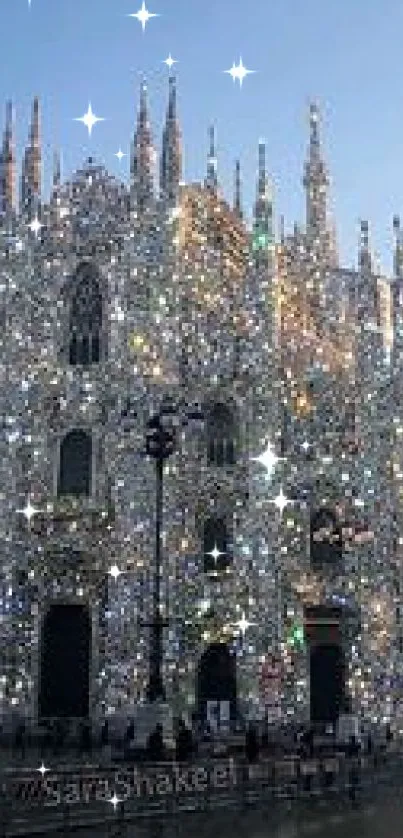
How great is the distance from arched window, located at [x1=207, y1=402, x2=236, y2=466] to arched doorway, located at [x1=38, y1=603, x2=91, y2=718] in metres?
6.51

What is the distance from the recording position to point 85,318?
39.1 meters

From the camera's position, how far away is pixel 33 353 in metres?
38.4

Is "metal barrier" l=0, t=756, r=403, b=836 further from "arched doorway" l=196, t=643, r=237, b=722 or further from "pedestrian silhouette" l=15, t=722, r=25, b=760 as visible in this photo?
"arched doorway" l=196, t=643, r=237, b=722

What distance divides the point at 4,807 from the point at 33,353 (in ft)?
A: 86.0

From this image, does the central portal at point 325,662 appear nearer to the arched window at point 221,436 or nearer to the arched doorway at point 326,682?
the arched doorway at point 326,682

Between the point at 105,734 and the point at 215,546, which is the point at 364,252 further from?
the point at 105,734

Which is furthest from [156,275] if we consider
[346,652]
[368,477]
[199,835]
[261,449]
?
[199,835]

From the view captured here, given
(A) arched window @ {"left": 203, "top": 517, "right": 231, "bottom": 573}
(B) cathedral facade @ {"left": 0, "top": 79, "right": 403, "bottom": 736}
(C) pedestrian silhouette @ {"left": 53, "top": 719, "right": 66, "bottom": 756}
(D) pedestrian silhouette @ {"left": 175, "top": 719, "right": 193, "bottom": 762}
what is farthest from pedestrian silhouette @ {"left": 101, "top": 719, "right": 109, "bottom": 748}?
(A) arched window @ {"left": 203, "top": 517, "right": 231, "bottom": 573}

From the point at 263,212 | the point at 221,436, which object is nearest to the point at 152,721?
the point at 221,436

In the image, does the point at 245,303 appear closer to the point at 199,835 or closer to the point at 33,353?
the point at 33,353

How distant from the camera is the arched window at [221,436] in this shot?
122 ft

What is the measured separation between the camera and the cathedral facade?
1363 inches

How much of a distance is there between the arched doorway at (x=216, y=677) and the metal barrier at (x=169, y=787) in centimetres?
1034

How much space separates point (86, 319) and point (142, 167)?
5.89 meters
